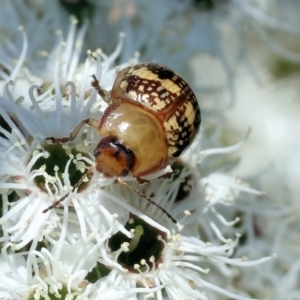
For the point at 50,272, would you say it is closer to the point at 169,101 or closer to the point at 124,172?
the point at 124,172

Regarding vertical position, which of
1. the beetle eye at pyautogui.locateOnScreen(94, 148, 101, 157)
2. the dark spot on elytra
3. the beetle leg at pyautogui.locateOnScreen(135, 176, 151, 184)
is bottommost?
the beetle leg at pyautogui.locateOnScreen(135, 176, 151, 184)

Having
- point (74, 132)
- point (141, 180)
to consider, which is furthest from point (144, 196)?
point (74, 132)

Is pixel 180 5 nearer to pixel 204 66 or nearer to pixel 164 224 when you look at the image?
pixel 204 66

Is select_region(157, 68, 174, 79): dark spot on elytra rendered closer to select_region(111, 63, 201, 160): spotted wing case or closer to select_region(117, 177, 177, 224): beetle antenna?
select_region(111, 63, 201, 160): spotted wing case

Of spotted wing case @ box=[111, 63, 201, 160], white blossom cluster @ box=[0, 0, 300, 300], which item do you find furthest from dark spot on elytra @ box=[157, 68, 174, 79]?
white blossom cluster @ box=[0, 0, 300, 300]

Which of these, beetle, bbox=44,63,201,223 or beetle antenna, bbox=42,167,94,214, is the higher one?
beetle, bbox=44,63,201,223

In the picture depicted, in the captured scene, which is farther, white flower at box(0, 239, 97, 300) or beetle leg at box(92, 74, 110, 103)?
beetle leg at box(92, 74, 110, 103)

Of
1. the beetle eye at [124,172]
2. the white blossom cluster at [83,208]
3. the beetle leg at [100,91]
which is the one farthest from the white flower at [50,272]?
the beetle leg at [100,91]
